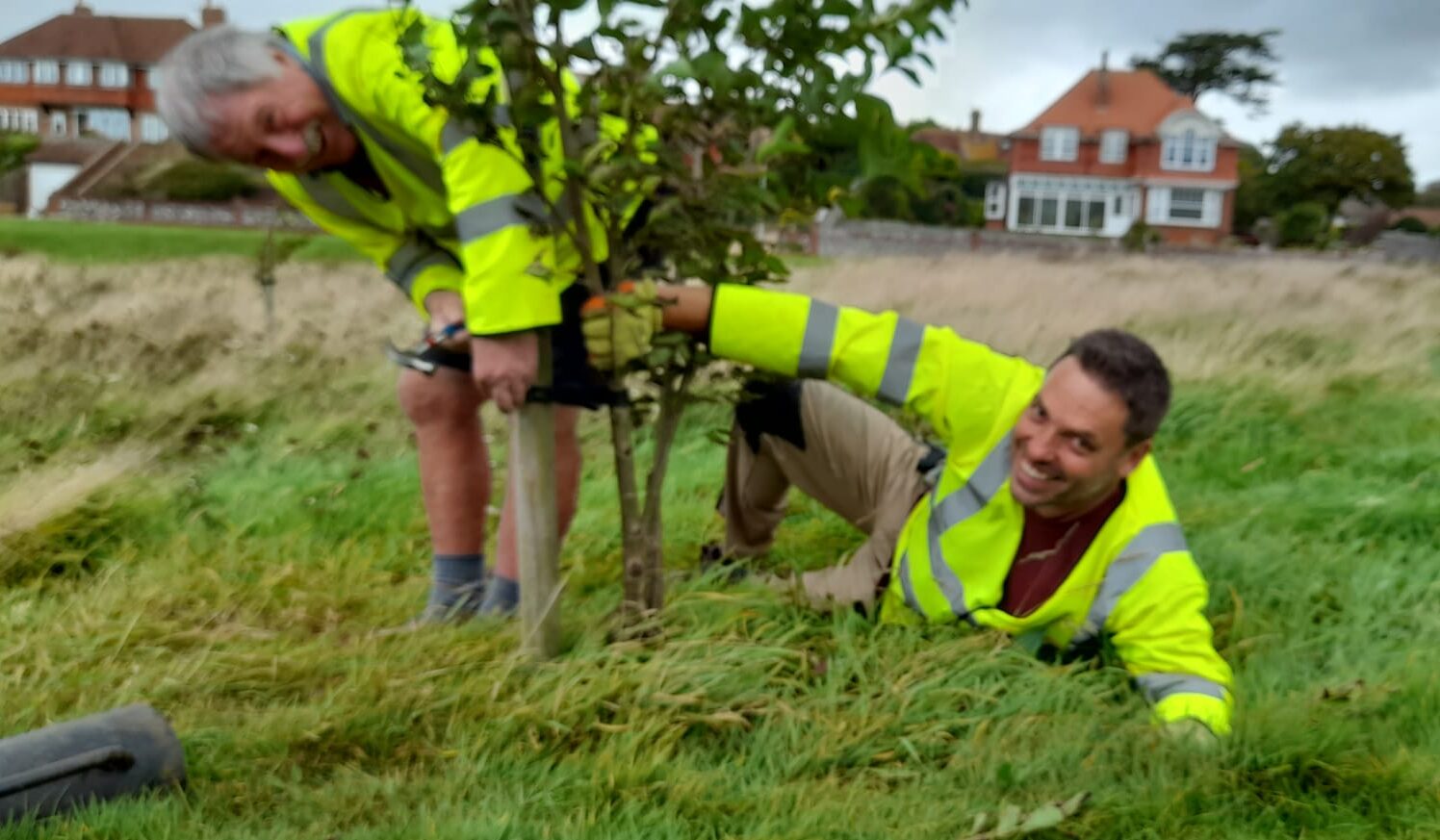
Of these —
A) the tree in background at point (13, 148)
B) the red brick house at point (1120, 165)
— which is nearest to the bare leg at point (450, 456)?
the tree in background at point (13, 148)

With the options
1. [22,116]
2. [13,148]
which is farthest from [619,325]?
[22,116]

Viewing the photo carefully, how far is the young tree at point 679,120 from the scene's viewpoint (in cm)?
238

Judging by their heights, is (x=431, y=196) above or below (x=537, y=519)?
above

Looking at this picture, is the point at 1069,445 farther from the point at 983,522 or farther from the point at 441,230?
the point at 441,230

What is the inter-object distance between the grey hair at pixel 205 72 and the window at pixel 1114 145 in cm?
4430

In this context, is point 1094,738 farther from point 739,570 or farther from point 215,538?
point 215,538

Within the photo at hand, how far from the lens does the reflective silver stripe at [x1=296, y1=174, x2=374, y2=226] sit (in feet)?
10.7

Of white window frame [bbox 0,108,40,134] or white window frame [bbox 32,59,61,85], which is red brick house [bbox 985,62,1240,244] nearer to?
white window frame [bbox 32,59,61,85]

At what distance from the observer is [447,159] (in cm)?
262

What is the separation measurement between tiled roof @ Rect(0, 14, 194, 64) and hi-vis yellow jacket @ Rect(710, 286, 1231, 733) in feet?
202

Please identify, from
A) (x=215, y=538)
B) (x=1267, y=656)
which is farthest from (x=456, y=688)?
(x=1267, y=656)

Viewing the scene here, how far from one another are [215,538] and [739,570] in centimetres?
179

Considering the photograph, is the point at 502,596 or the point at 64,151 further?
the point at 64,151

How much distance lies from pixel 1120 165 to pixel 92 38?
4635 cm
